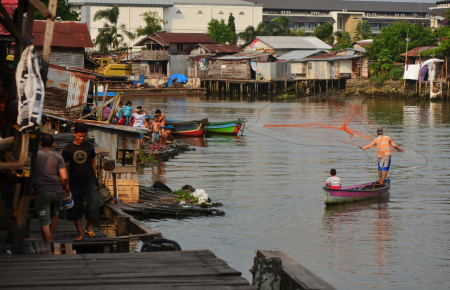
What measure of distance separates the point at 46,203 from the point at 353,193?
9.52 metres

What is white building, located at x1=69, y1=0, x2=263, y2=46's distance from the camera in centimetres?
8406

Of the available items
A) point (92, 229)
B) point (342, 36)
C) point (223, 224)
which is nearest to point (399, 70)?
point (342, 36)

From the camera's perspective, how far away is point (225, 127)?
1209 inches

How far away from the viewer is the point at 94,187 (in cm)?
813

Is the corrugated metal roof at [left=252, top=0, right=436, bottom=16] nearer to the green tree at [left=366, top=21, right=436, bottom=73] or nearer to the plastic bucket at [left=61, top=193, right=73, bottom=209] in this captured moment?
the green tree at [left=366, top=21, right=436, bottom=73]

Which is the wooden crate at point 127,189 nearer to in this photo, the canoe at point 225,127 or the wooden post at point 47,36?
the wooden post at point 47,36

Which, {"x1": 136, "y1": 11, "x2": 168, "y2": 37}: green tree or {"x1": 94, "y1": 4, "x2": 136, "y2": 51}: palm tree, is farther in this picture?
{"x1": 136, "y1": 11, "x2": 168, "y2": 37}: green tree

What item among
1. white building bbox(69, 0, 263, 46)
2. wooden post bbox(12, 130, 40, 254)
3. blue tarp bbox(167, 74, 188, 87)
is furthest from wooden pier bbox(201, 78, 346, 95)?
wooden post bbox(12, 130, 40, 254)

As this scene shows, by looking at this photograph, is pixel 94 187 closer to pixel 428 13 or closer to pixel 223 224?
pixel 223 224

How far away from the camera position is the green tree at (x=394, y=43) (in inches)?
2478

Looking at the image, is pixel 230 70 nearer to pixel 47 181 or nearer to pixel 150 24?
pixel 150 24

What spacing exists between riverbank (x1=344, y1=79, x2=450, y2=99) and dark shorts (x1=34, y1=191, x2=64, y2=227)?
54.4m

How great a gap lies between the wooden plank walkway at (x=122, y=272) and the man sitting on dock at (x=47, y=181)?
1.03 meters

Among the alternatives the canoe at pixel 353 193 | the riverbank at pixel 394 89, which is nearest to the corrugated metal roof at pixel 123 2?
the riverbank at pixel 394 89
